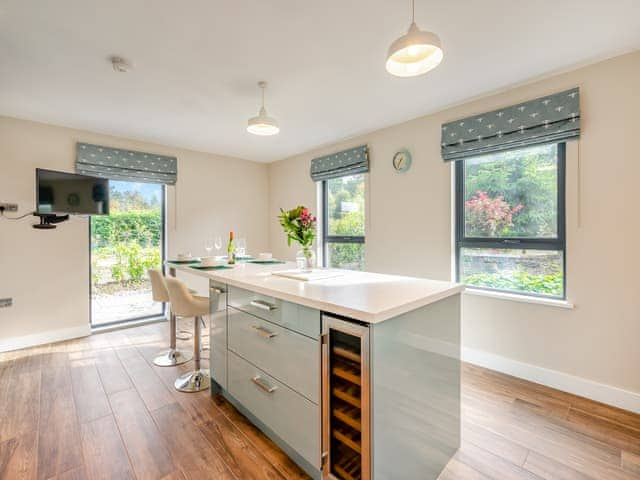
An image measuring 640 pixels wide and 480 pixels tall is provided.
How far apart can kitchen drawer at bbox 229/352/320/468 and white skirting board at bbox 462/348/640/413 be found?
6.59 feet

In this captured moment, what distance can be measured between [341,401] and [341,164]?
3142 mm

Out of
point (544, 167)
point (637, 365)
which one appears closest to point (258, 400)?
point (637, 365)

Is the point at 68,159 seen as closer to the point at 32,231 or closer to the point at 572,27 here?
the point at 32,231

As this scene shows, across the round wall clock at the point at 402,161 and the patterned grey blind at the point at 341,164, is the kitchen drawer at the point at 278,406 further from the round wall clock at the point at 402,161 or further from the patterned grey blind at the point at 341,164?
the patterned grey blind at the point at 341,164

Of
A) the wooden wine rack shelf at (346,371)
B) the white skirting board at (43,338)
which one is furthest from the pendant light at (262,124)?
the white skirting board at (43,338)

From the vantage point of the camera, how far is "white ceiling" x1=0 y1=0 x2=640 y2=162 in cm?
169

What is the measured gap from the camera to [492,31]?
1863 millimetres

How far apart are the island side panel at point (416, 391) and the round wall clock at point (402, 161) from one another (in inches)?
77.8

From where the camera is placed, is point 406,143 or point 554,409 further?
point 406,143

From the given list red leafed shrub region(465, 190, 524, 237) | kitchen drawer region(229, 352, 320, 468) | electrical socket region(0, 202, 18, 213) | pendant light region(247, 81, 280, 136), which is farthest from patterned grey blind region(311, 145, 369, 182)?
electrical socket region(0, 202, 18, 213)

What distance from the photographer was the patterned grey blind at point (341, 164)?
3.75 meters

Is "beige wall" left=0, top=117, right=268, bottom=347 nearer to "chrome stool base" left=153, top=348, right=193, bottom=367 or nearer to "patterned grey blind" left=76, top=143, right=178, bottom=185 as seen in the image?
"patterned grey blind" left=76, top=143, right=178, bottom=185

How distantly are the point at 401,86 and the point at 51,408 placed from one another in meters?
3.57

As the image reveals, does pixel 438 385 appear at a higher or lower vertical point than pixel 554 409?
higher
